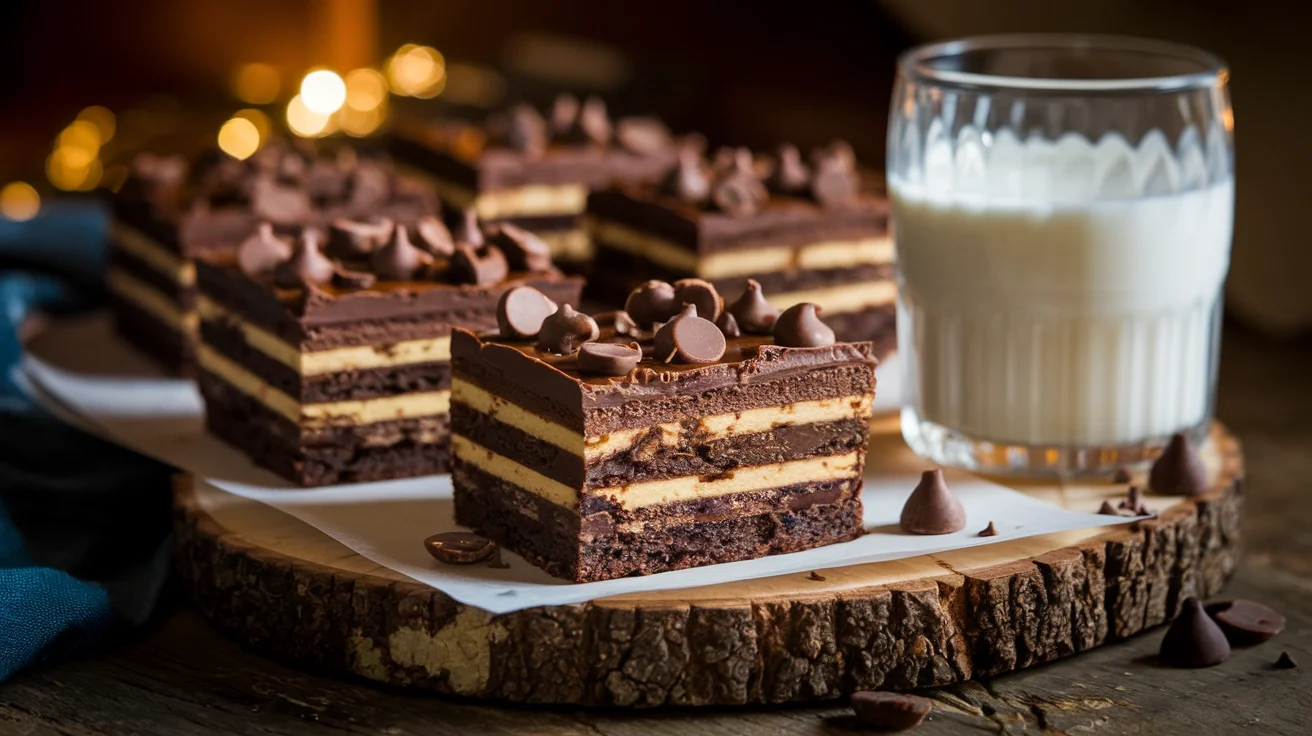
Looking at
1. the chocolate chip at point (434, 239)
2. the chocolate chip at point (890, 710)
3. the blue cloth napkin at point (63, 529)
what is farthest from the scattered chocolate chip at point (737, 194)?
the chocolate chip at point (890, 710)

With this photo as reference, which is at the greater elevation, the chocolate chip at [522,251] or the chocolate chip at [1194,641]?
the chocolate chip at [522,251]

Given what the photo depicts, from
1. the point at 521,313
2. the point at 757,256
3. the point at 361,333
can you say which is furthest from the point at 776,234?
the point at 521,313

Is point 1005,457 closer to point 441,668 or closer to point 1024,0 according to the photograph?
point 441,668

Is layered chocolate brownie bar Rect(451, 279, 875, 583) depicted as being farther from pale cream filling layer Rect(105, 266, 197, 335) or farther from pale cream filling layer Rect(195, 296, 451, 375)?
pale cream filling layer Rect(105, 266, 197, 335)

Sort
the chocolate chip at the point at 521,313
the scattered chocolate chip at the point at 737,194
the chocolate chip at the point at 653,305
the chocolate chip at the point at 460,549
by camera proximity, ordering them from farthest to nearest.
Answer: the scattered chocolate chip at the point at 737,194
the chocolate chip at the point at 653,305
the chocolate chip at the point at 521,313
the chocolate chip at the point at 460,549

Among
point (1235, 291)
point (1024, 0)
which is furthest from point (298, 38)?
point (1235, 291)

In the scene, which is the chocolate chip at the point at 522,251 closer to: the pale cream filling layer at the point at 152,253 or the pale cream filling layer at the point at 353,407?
the pale cream filling layer at the point at 353,407

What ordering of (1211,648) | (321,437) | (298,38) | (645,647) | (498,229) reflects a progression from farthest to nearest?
(298,38) → (498,229) → (321,437) → (1211,648) → (645,647)

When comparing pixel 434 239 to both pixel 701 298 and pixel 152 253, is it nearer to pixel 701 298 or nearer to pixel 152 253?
pixel 701 298
